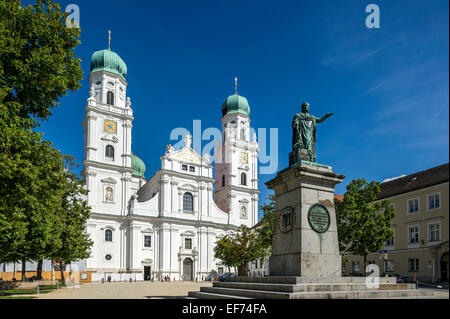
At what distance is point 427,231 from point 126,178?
40384mm

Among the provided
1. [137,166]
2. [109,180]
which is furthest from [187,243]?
[137,166]

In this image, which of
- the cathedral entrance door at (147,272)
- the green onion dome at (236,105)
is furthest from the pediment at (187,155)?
the cathedral entrance door at (147,272)

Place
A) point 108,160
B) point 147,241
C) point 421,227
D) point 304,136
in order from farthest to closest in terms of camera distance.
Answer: point 108,160
point 147,241
point 421,227
point 304,136

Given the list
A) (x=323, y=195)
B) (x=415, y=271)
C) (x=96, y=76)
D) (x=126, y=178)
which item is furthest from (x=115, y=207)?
(x=323, y=195)

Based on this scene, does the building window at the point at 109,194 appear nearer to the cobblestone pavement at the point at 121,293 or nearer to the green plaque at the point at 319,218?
the cobblestone pavement at the point at 121,293

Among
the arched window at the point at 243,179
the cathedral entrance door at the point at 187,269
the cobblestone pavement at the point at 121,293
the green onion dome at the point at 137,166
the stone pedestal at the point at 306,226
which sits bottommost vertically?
the cathedral entrance door at the point at 187,269

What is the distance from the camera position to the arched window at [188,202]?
62.2 meters

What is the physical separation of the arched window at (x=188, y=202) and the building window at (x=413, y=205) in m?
34.3

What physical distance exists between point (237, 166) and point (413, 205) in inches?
1400

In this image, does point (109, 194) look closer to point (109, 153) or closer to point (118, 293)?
point (109, 153)

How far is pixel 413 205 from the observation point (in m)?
37.2

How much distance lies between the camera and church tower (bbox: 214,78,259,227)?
67.1 m

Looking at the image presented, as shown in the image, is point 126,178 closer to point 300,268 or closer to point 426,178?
point 426,178

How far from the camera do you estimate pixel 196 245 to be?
60938 mm
